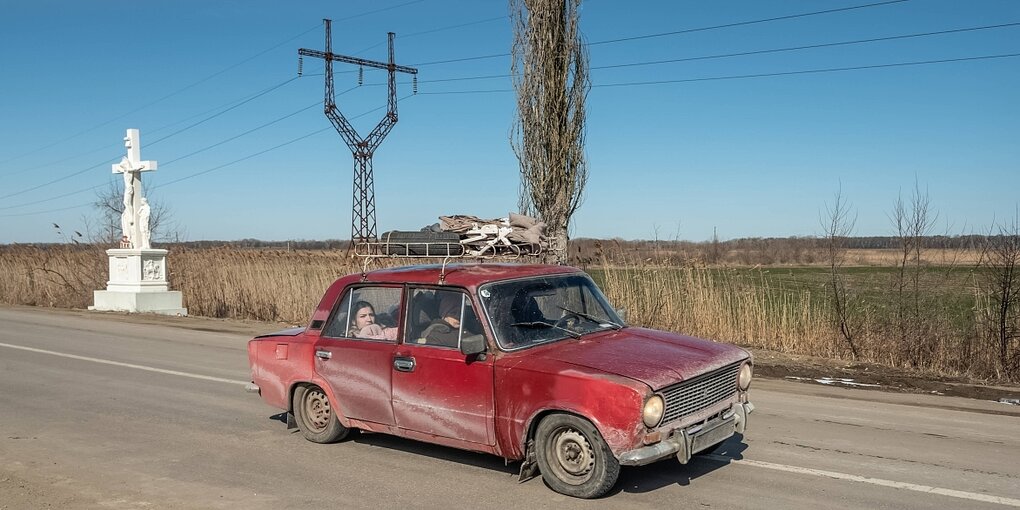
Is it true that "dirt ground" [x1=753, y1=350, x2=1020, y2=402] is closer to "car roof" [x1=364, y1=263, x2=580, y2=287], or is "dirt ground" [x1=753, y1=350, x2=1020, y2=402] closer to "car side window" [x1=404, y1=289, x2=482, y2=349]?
"car roof" [x1=364, y1=263, x2=580, y2=287]

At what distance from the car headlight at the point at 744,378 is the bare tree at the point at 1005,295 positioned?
7457mm

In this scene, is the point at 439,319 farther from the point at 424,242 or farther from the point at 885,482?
the point at 424,242

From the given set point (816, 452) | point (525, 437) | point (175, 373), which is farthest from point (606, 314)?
point (175, 373)

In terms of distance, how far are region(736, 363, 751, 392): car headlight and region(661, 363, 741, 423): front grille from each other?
0.05 meters

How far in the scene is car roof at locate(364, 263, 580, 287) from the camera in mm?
6594

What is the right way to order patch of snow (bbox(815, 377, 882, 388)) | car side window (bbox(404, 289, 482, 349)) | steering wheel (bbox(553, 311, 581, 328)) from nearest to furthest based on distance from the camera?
car side window (bbox(404, 289, 482, 349))
steering wheel (bbox(553, 311, 581, 328))
patch of snow (bbox(815, 377, 882, 388))

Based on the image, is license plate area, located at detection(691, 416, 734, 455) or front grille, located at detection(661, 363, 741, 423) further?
license plate area, located at detection(691, 416, 734, 455)

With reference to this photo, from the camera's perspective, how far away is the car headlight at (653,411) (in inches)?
210

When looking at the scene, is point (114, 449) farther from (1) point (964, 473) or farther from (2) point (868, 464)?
(1) point (964, 473)

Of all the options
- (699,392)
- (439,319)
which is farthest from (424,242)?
(699,392)

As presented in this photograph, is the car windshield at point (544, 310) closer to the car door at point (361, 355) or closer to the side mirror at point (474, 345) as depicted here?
the side mirror at point (474, 345)

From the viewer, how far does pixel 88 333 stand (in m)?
17.6

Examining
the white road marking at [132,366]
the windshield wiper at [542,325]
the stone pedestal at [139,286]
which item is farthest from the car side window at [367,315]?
the stone pedestal at [139,286]

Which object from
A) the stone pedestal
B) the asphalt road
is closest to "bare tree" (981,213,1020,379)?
the asphalt road
